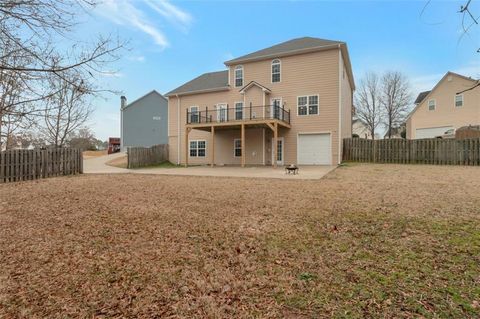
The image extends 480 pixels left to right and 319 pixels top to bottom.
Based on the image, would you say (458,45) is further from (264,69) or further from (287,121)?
(264,69)

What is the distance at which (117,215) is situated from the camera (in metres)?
5.41

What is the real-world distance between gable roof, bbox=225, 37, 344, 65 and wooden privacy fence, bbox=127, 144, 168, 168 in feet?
29.1

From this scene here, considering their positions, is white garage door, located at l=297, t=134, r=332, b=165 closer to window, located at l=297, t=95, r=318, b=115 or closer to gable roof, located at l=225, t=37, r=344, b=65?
window, located at l=297, t=95, r=318, b=115

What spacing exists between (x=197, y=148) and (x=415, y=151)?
609 inches

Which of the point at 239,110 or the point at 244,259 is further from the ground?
the point at 239,110

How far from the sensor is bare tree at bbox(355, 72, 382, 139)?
37906mm

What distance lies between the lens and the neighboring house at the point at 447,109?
82.0 feet

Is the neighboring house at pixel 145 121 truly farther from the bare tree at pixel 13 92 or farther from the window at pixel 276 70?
the bare tree at pixel 13 92

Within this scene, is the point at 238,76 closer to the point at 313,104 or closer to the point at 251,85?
the point at 251,85

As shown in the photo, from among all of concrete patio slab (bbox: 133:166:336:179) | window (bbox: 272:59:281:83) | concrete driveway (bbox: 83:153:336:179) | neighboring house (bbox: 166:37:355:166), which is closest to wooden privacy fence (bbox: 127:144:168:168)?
neighboring house (bbox: 166:37:355:166)

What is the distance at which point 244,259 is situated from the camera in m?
3.50

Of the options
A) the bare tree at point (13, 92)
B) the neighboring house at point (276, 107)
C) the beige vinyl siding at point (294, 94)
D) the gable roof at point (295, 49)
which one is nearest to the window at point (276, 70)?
the neighboring house at point (276, 107)

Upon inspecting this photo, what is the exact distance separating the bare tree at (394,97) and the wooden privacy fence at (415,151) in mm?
22944

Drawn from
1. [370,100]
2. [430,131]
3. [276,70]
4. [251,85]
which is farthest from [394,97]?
[251,85]
